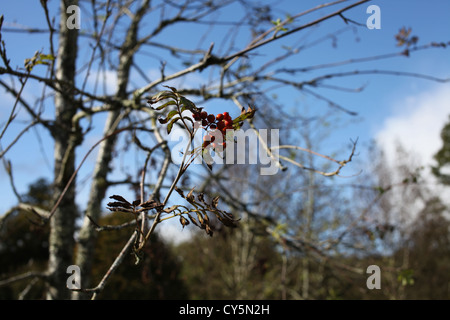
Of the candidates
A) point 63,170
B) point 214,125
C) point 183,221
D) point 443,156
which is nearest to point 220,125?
point 214,125

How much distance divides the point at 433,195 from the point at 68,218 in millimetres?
13841

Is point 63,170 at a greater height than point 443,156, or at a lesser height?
lesser

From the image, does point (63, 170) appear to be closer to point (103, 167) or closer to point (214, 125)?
point (103, 167)

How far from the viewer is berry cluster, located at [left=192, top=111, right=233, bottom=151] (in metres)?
0.84

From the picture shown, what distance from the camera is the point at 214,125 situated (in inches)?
33.8

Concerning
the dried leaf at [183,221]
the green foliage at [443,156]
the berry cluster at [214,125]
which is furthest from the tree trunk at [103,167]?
the green foliage at [443,156]

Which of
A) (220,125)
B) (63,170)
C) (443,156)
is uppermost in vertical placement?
(443,156)

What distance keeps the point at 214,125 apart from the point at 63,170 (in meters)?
1.87

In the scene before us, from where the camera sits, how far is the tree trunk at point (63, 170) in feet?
7.27

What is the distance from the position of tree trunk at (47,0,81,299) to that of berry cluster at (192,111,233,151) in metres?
1.50

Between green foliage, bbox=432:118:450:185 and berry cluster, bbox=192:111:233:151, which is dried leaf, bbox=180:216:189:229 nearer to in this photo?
berry cluster, bbox=192:111:233:151

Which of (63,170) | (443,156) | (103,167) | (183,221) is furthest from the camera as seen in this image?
(443,156)

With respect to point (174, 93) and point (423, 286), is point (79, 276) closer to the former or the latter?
point (174, 93)

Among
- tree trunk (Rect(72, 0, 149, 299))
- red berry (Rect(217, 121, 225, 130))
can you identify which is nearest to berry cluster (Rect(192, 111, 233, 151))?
red berry (Rect(217, 121, 225, 130))
